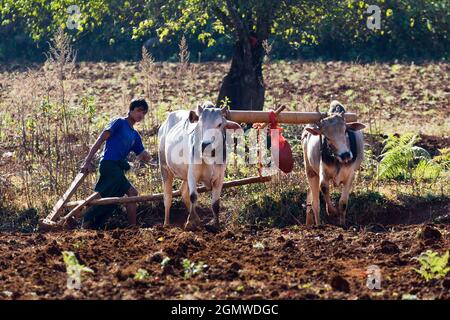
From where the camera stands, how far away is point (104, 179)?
12.8m

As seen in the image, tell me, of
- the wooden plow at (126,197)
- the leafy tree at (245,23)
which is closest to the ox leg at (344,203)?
the wooden plow at (126,197)

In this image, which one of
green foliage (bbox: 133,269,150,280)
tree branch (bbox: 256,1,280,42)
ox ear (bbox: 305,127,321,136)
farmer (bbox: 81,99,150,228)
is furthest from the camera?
tree branch (bbox: 256,1,280,42)

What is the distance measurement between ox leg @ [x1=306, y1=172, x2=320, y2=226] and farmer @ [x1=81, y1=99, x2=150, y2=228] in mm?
1937

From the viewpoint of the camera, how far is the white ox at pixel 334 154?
11875 millimetres

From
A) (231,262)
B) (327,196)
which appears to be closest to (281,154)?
(327,196)

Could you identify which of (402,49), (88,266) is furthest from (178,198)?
(402,49)

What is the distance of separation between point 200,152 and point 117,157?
1388 mm

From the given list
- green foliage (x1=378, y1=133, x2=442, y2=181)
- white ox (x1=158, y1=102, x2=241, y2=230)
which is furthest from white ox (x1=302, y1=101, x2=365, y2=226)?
green foliage (x1=378, y1=133, x2=442, y2=181)

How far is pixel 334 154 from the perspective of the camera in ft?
39.2

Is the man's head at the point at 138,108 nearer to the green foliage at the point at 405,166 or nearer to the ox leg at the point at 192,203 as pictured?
the ox leg at the point at 192,203

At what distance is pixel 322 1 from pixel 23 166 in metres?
5.56

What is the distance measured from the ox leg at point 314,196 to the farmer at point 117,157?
1937mm

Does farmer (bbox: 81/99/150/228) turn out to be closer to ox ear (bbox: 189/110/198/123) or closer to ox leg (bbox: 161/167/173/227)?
ox leg (bbox: 161/167/173/227)

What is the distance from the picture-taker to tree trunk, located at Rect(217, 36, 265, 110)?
17.5 meters
